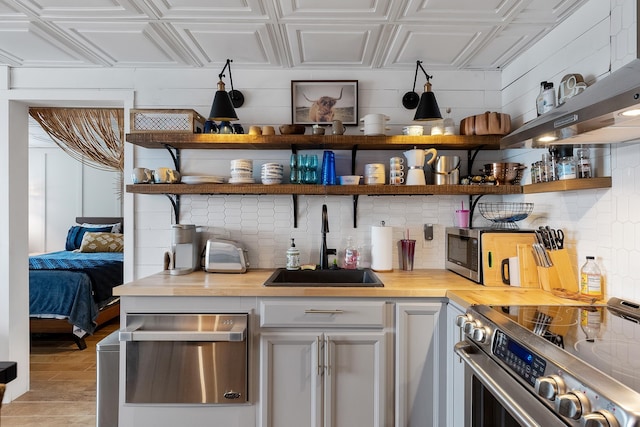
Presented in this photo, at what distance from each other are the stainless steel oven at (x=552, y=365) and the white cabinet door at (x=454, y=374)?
0.75 ft

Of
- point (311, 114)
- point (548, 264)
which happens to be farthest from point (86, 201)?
point (548, 264)

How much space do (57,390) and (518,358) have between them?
3139mm

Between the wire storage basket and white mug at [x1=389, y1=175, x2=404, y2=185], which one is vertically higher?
white mug at [x1=389, y1=175, x2=404, y2=185]

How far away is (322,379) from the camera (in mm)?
1839

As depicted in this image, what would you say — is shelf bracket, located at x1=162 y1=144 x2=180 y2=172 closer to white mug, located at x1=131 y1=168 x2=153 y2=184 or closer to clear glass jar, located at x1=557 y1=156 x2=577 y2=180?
white mug, located at x1=131 y1=168 x2=153 y2=184

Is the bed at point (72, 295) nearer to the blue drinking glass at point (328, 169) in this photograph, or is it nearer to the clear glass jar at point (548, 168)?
the blue drinking glass at point (328, 169)

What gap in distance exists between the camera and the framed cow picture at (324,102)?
2.49m

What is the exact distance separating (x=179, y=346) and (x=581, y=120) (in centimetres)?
195

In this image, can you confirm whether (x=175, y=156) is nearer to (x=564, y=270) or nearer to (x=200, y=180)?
(x=200, y=180)

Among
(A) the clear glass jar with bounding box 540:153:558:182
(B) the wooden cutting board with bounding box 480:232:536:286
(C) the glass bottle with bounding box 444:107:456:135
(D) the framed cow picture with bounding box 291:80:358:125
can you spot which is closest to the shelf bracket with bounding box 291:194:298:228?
(D) the framed cow picture with bounding box 291:80:358:125

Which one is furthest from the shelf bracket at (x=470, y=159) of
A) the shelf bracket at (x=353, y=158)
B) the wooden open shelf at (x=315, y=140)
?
the shelf bracket at (x=353, y=158)

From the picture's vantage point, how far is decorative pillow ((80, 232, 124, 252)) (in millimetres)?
4867

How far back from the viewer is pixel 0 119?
2475 mm

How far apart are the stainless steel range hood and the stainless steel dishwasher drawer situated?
1603 millimetres
